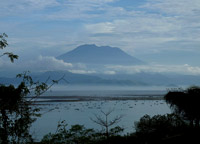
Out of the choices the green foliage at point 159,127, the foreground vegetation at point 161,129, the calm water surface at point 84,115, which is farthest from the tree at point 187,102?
the calm water surface at point 84,115

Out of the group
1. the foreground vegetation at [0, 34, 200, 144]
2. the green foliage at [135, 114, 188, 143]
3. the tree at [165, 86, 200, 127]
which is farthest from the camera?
the tree at [165, 86, 200, 127]

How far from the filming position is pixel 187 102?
18750 millimetres

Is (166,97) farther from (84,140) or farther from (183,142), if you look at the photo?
(84,140)

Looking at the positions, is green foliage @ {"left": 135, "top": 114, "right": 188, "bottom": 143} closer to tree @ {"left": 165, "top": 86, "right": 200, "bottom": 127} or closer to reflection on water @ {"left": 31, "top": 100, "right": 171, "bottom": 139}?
tree @ {"left": 165, "top": 86, "right": 200, "bottom": 127}

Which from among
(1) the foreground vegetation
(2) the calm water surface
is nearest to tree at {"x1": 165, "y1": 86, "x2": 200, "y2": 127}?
(1) the foreground vegetation

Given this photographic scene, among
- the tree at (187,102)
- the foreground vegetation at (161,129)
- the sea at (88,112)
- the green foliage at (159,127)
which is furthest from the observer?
the sea at (88,112)

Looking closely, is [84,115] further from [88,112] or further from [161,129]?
[161,129]

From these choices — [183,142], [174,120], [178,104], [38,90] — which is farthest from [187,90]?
[38,90]

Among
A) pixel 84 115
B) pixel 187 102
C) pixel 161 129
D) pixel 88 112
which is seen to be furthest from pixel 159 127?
pixel 88 112

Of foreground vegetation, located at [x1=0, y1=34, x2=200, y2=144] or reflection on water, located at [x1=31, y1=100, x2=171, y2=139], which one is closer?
foreground vegetation, located at [x1=0, y1=34, x2=200, y2=144]

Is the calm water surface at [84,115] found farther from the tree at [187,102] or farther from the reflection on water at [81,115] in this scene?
the tree at [187,102]

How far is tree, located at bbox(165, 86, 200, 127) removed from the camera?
18.6 m

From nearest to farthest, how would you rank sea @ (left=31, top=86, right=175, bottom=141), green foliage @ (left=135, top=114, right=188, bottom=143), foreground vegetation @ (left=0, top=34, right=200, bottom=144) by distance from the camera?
foreground vegetation @ (left=0, top=34, right=200, bottom=144)
green foliage @ (left=135, top=114, right=188, bottom=143)
sea @ (left=31, top=86, right=175, bottom=141)

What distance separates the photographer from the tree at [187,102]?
18.6 m
